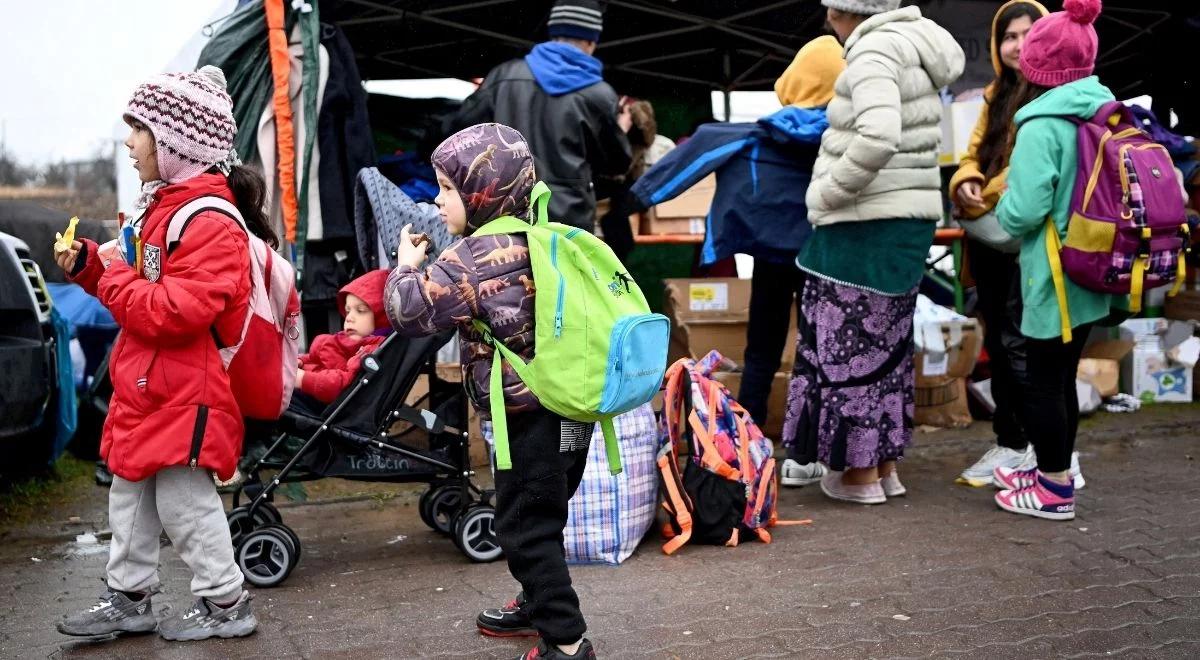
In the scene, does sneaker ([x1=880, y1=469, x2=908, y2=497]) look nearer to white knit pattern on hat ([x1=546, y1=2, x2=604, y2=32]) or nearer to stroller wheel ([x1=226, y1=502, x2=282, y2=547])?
white knit pattern on hat ([x1=546, y1=2, x2=604, y2=32])

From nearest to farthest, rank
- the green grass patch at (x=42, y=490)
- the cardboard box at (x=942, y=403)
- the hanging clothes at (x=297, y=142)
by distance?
1. the green grass patch at (x=42, y=490)
2. the hanging clothes at (x=297, y=142)
3. the cardboard box at (x=942, y=403)

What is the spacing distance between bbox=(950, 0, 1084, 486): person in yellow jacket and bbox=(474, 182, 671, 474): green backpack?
255 centimetres

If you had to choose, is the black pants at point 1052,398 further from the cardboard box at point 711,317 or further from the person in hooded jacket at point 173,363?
the person in hooded jacket at point 173,363

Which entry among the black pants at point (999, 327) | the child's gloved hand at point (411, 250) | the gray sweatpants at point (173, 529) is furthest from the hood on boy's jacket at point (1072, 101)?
the gray sweatpants at point (173, 529)

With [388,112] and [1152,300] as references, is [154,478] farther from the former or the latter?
[1152,300]

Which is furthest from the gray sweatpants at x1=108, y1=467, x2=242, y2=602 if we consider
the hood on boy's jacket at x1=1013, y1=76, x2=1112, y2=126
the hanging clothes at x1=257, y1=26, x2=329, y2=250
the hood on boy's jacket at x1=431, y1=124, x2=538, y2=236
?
the hood on boy's jacket at x1=1013, y1=76, x2=1112, y2=126

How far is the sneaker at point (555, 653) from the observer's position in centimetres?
323

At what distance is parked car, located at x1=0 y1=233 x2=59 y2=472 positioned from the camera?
4660mm

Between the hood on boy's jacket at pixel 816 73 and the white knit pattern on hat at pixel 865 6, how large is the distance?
0.65 ft

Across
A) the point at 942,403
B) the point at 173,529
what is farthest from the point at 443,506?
the point at 942,403

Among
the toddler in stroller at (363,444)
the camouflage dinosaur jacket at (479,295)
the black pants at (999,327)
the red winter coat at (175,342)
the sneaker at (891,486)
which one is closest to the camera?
the camouflage dinosaur jacket at (479,295)

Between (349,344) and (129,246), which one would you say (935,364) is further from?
(129,246)

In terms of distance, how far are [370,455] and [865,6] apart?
2.64 meters

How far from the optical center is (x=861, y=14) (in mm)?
5020
